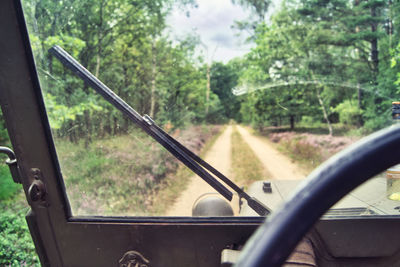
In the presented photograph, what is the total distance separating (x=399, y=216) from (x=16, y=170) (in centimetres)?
167

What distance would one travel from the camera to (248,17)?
5.59ft

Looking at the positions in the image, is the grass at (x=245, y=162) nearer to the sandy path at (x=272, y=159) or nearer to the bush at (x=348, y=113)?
the sandy path at (x=272, y=159)

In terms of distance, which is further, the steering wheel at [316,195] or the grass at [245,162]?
the grass at [245,162]

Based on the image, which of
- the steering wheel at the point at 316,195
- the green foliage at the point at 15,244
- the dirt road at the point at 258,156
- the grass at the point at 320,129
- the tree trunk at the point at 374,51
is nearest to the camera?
the steering wheel at the point at 316,195

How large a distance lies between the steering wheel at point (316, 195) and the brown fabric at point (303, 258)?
70cm

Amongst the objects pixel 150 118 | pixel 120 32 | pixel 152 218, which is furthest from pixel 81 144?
pixel 120 32

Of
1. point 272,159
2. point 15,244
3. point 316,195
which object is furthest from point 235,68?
point 15,244

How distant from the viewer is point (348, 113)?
Result: 2191mm

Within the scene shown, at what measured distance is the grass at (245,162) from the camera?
254cm

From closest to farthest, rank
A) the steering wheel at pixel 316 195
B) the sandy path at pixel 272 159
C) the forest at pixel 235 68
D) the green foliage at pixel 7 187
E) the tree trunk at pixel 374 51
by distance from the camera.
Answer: the steering wheel at pixel 316 195
the forest at pixel 235 68
the tree trunk at pixel 374 51
the sandy path at pixel 272 159
the green foliage at pixel 7 187

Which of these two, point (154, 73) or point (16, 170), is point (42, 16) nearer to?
point (16, 170)

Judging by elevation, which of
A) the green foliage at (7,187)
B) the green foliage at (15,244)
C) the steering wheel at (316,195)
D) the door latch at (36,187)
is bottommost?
the green foliage at (15,244)

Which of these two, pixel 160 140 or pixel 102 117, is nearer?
pixel 160 140

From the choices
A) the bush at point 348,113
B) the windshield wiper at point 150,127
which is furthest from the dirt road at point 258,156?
the windshield wiper at point 150,127
